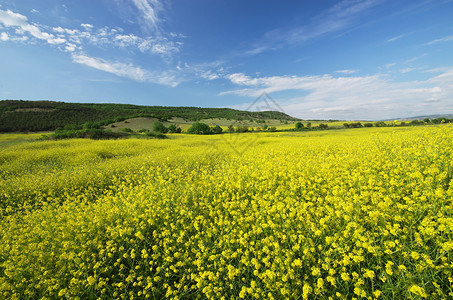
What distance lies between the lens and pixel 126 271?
11.0ft

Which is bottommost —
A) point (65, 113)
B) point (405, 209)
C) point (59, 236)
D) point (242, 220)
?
point (59, 236)

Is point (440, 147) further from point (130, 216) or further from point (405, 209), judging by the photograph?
point (130, 216)

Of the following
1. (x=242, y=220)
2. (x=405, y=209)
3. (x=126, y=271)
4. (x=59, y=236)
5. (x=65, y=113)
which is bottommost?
(x=126, y=271)

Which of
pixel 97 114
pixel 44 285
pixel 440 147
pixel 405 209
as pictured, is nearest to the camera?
pixel 44 285

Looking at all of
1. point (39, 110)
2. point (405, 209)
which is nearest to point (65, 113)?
point (39, 110)

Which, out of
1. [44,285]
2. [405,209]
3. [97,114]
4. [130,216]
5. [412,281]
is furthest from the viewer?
[97,114]

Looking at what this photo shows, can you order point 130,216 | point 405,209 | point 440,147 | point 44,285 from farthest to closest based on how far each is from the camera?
point 440,147
point 130,216
point 405,209
point 44,285

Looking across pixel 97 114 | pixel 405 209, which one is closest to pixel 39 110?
pixel 97 114

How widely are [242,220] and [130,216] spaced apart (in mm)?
2549

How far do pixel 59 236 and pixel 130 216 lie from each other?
1.29 meters

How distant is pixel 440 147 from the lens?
5352mm

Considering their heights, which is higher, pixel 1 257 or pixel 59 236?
pixel 59 236

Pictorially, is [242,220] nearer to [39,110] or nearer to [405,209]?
[405,209]

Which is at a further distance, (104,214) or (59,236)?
(104,214)
